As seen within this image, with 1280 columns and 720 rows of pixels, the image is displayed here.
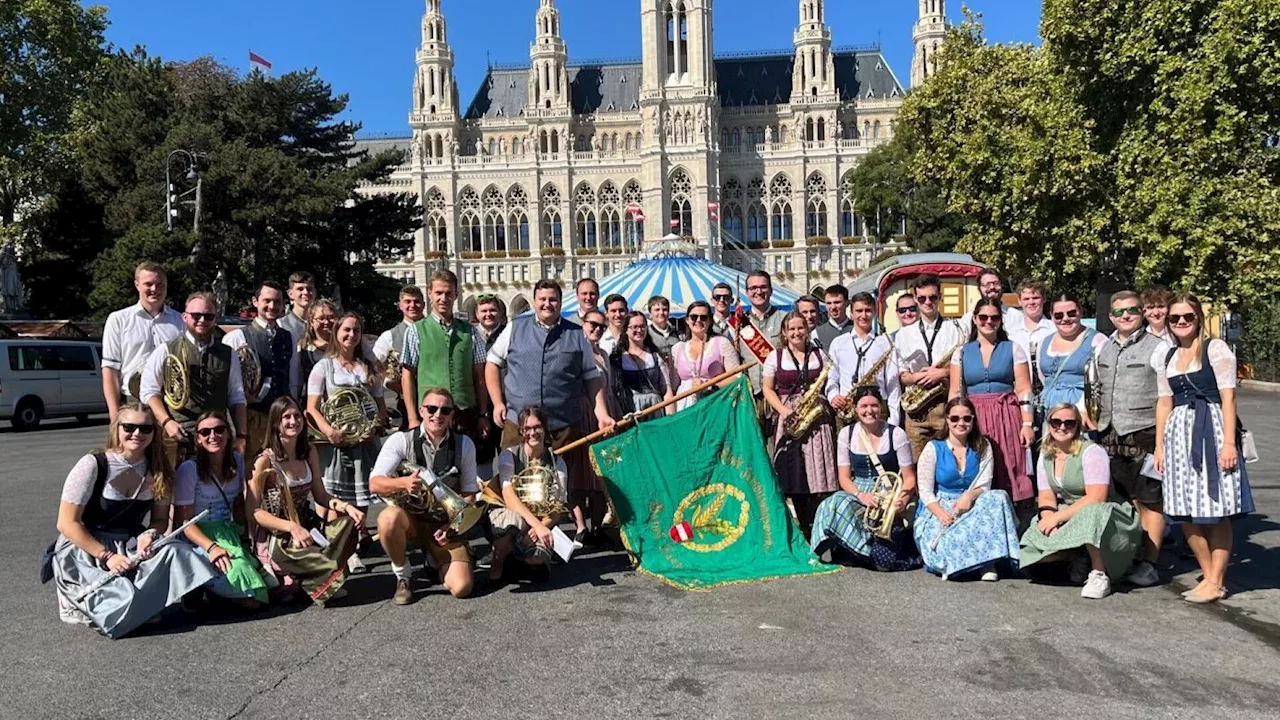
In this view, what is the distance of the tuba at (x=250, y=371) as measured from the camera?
6637mm

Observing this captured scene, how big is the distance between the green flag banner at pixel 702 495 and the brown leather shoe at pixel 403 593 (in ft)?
4.80

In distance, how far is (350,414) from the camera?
6520 millimetres

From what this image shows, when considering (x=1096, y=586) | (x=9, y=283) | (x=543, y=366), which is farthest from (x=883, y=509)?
(x=9, y=283)

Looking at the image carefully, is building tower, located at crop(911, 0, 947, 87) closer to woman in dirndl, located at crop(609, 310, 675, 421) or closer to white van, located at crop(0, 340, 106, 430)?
white van, located at crop(0, 340, 106, 430)

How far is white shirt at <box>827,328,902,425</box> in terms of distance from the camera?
7.15m

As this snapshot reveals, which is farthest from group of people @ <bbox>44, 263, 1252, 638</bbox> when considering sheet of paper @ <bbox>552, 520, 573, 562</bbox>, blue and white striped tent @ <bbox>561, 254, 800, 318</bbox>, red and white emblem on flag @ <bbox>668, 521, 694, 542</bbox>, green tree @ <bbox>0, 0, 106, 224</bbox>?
green tree @ <bbox>0, 0, 106, 224</bbox>

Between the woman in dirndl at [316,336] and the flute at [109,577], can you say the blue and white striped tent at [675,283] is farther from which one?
the flute at [109,577]

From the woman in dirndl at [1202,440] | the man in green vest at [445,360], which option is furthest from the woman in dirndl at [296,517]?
the woman in dirndl at [1202,440]

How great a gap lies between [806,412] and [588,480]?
164 cm

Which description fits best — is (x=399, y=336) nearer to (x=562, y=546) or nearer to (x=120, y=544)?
(x=562, y=546)

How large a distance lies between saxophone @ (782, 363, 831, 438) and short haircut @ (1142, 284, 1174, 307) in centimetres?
212

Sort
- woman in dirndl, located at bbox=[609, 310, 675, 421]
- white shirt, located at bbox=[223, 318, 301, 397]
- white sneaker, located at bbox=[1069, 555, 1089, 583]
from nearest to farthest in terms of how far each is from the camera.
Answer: white sneaker, located at bbox=[1069, 555, 1089, 583] → white shirt, located at bbox=[223, 318, 301, 397] → woman in dirndl, located at bbox=[609, 310, 675, 421]

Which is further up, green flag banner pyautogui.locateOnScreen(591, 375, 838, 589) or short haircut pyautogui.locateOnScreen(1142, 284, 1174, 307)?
short haircut pyautogui.locateOnScreen(1142, 284, 1174, 307)

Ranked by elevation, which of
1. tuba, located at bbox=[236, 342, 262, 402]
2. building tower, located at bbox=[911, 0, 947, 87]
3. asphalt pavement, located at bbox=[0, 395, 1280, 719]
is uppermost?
building tower, located at bbox=[911, 0, 947, 87]
